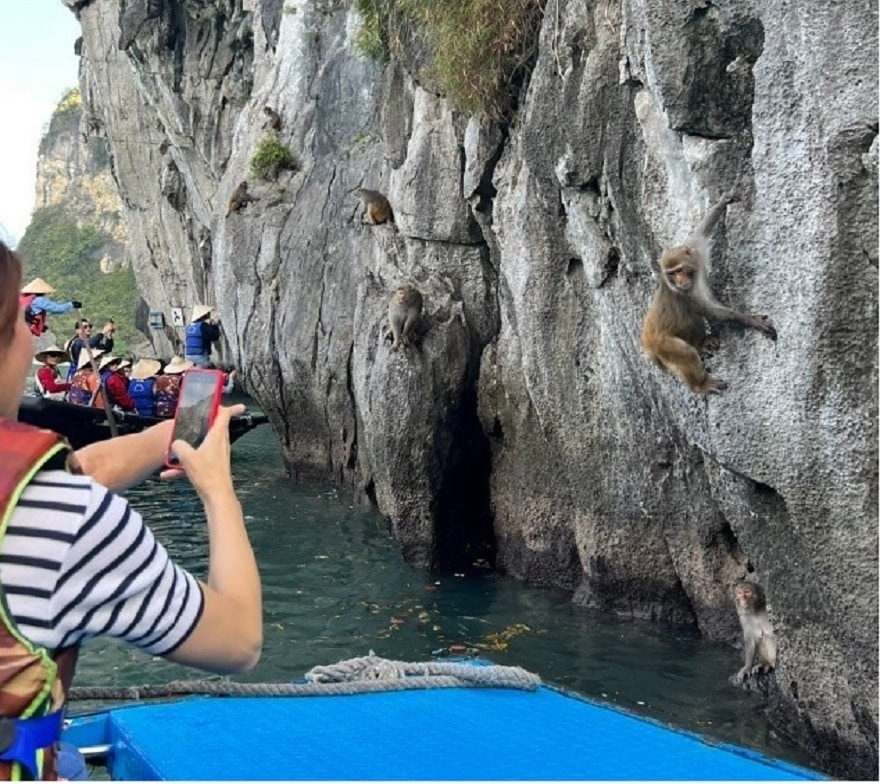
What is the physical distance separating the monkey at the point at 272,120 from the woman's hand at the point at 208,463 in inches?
749

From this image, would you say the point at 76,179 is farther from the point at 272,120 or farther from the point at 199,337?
the point at 272,120

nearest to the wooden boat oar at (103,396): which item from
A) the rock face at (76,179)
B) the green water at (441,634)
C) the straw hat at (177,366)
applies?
the straw hat at (177,366)

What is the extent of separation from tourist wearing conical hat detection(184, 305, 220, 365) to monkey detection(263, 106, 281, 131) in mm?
4021

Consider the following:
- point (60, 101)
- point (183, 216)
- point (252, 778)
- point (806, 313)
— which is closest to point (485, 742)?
point (252, 778)

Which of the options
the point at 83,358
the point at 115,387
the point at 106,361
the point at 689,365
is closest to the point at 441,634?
the point at 689,365

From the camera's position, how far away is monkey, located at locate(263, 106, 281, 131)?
2088 centimetres

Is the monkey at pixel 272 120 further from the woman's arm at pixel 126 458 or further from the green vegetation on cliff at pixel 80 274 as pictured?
the green vegetation on cliff at pixel 80 274

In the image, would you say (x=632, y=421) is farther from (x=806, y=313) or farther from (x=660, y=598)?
(x=806, y=313)

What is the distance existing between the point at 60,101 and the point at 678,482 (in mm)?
92918

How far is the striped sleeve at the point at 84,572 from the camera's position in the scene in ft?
6.58

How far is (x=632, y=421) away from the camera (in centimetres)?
1041

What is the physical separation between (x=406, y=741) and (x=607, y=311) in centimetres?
624

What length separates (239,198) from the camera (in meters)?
20.7

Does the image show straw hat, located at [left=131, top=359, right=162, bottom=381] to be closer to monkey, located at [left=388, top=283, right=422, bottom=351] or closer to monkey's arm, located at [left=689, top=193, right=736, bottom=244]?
monkey, located at [left=388, top=283, right=422, bottom=351]
